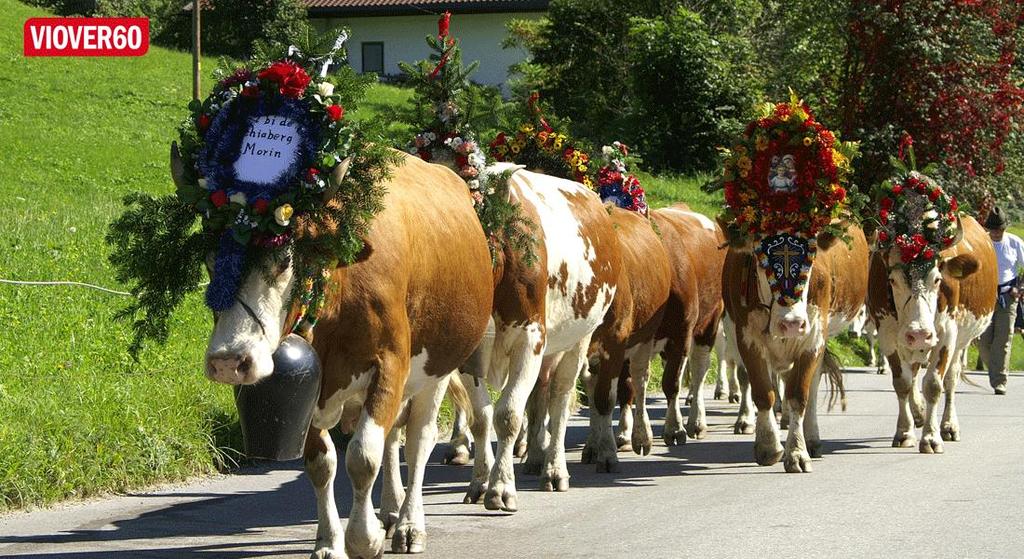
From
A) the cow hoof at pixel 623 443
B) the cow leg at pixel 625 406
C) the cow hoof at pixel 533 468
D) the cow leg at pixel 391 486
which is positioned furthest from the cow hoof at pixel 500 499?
the cow hoof at pixel 623 443

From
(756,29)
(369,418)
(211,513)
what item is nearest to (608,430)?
(211,513)

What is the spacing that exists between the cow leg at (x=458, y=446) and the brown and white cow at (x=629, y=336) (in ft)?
2.39

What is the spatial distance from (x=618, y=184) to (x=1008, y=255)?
751cm

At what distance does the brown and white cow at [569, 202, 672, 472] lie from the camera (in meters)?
10.7

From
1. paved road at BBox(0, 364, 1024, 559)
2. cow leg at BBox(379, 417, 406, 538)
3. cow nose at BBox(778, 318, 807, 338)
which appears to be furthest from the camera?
cow nose at BBox(778, 318, 807, 338)

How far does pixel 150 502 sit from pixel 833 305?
5957 millimetres

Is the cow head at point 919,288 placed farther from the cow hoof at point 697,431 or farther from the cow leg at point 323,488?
the cow leg at point 323,488

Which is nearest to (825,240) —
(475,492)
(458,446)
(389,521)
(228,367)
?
(458,446)

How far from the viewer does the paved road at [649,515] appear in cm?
766

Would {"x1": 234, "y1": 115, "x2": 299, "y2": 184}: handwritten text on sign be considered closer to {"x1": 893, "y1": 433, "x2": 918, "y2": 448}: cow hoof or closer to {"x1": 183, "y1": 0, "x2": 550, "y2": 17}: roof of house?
{"x1": 893, "y1": 433, "x2": 918, "y2": 448}: cow hoof

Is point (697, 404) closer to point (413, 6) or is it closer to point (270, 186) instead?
point (270, 186)

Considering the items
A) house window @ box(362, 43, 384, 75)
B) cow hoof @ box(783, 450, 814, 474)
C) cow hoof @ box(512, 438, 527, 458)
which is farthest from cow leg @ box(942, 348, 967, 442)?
house window @ box(362, 43, 384, 75)

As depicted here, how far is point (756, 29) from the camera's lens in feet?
121

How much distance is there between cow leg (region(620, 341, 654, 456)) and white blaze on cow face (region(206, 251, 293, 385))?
237 inches
